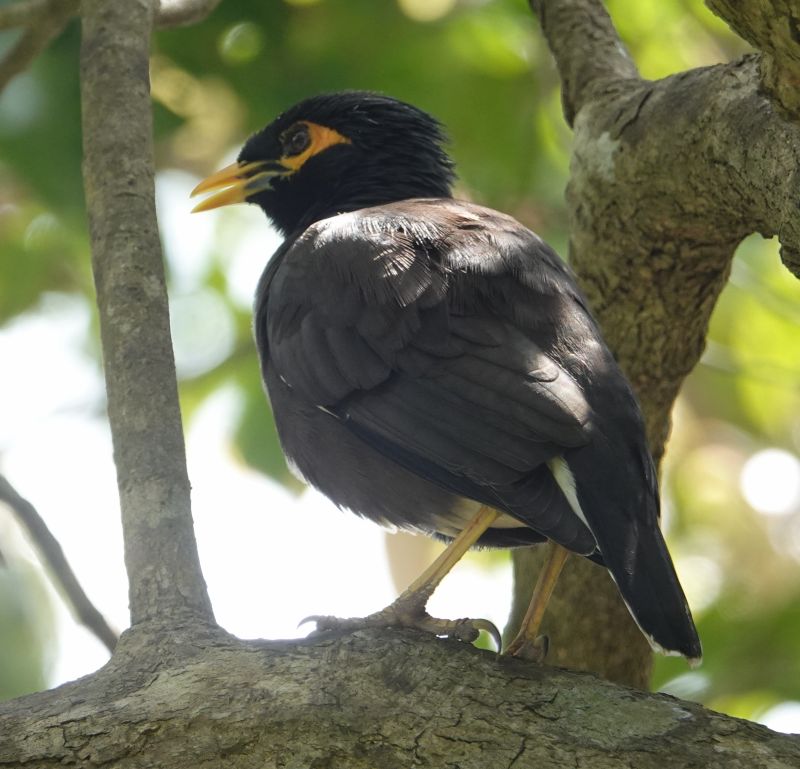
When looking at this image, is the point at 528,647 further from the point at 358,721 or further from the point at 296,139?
the point at 296,139

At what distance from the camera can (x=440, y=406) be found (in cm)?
379

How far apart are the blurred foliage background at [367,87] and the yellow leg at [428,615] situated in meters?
1.78

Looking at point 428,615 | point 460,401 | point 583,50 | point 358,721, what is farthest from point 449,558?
point 583,50

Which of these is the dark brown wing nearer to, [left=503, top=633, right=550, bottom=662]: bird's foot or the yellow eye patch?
[left=503, top=633, right=550, bottom=662]: bird's foot

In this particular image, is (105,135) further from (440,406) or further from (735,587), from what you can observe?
(735,587)

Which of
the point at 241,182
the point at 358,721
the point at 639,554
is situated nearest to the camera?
the point at 358,721

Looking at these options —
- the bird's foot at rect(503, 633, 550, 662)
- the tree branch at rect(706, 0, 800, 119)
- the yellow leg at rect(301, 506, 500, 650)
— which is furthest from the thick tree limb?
the tree branch at rect(706, 0, 800, 119)

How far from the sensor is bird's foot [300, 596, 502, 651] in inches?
141

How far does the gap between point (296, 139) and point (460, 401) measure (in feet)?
7.06

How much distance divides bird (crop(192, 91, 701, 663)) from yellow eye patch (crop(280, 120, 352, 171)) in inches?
22.8

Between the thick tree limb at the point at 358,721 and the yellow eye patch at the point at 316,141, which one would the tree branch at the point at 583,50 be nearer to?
the yellow eye patch at the point at 316,141

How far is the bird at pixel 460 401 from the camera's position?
3.52m

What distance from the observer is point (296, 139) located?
5.51m

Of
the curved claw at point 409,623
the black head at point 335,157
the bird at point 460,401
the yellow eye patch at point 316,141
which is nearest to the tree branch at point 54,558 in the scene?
the curved claw at point 409,623
